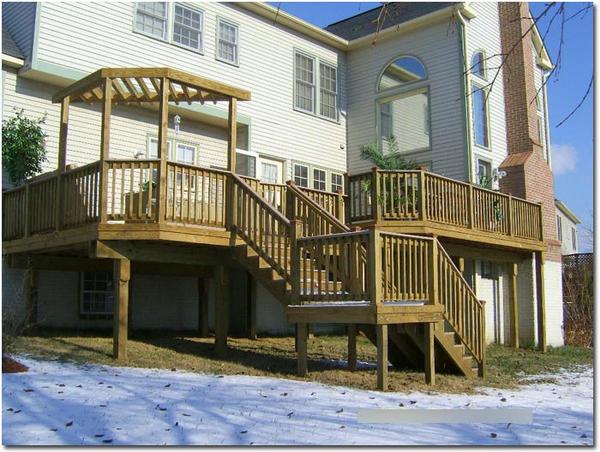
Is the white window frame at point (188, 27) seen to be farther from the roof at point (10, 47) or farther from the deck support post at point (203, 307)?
the deck support post at point (203, 307)

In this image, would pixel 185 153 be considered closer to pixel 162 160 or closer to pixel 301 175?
pixel 301 175

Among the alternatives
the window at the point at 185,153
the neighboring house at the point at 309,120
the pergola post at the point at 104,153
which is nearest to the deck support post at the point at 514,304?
the neighboring house at the point at 309,120

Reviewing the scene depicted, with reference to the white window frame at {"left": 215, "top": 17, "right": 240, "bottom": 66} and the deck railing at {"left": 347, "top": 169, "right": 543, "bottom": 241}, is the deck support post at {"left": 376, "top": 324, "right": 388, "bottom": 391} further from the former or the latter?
the white window frame at {"left": 215, "top": 17, "right": 240, "bottom": 66}

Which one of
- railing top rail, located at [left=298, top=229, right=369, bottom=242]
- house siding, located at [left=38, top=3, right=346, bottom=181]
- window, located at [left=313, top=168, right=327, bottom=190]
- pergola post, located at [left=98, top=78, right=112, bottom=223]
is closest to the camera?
railing top rail, located at [left=298, top=229, right=369, bottom=242]

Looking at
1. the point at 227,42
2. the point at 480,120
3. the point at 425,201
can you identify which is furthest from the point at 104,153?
the point at 480,120

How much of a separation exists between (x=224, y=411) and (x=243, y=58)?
11.7 metres

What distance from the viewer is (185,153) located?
15367 millimetres

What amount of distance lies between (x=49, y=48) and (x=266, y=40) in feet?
19.9

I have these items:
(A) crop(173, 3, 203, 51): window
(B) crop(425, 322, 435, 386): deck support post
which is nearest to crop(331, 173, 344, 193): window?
(A) crop(173, 3, 203, 51): window

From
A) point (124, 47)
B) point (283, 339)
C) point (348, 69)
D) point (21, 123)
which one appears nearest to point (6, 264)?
point (21, 123)

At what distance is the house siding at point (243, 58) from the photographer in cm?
1326

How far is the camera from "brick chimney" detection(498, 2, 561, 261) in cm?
1794

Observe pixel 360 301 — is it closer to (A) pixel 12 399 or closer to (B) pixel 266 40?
(A) pixel 12 399

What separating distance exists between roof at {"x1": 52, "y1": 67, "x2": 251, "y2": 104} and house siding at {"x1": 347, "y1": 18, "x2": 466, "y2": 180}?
7210 mm
